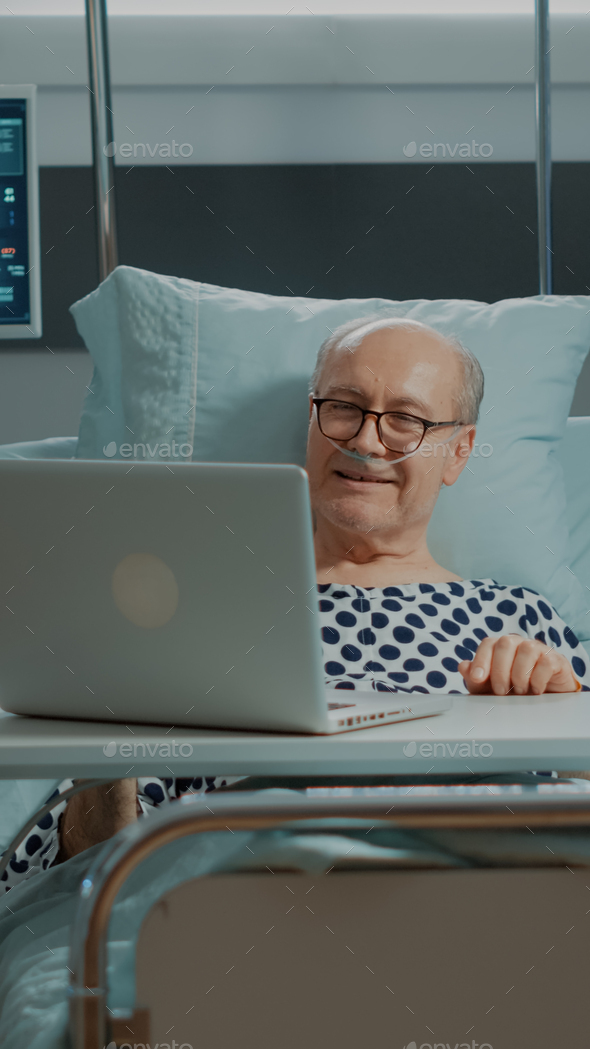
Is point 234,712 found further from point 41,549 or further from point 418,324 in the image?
point 418,324

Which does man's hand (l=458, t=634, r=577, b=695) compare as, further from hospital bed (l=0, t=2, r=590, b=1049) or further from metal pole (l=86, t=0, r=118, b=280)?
metal pole (l=86, t=0, r=118, b=280)

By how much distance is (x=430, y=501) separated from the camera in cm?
152

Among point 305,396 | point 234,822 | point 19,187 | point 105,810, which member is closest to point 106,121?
point 19,187

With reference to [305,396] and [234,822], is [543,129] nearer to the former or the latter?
[305,396]

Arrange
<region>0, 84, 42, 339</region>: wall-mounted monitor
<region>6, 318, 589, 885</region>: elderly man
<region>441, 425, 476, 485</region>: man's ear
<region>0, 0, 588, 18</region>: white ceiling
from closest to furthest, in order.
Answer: <region>6, 318, 589, 885</region>: elderly man, <region>441, 425, 476, 485</region>: man's ear, <region>0, 84, 42, 339</region>: wall-mounted monitor, <region>0, 0, 588, 18</region>: white ceiling

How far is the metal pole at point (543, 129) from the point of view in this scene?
1.93 meters

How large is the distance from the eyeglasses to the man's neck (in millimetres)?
146

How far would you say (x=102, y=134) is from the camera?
1908mm

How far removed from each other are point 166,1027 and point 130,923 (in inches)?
10.3

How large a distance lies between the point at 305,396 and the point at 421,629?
21.2 inches

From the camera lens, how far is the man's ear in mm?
1582

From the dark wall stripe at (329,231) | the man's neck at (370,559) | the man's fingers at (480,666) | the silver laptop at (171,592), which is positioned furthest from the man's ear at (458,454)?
the dark wall stripe at (329,231)

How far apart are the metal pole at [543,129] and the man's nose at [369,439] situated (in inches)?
27.0

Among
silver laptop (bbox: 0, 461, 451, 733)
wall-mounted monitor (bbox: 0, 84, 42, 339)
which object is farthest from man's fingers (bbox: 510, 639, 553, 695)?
wall-mounted monitor (bbox: 0, 84, 42, 339)
